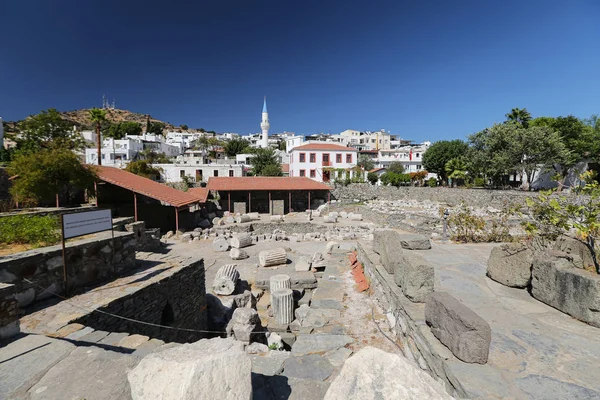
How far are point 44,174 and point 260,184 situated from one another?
16.6 metres

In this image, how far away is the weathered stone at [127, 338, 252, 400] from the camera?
2135 mm

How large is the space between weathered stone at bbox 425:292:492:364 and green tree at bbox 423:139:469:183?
45838 mm

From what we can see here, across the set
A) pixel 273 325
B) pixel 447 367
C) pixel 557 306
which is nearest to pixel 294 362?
pixel 447 367

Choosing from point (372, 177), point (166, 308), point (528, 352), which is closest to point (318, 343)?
point (528, 352)

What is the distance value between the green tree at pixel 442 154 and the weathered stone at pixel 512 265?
42807 mm

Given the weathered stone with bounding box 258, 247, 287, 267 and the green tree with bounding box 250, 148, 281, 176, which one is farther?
the green tree with bounding box 250, 148, 281, 176

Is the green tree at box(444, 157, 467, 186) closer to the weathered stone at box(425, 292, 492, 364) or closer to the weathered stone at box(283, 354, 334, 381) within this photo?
the weathered stone at box(425, 292, 492, 364)

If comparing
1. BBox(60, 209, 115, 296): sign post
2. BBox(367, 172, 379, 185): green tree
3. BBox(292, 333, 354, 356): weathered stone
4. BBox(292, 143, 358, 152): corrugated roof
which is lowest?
BBox(292, 333, 354, 356): weathered stone

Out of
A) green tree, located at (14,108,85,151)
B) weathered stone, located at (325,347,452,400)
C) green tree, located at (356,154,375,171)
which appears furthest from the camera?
green tree, located at (356,154,375,171)

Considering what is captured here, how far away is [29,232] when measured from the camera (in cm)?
615

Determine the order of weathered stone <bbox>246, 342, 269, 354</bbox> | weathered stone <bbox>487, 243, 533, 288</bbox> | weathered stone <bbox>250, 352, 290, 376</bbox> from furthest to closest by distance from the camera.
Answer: weathered stone <bbox>487, 243, 533, 288</bbox> < weathered stone <bbox>246, 342, 269, 354</bbox> < weathered stone <bbox>250, 352, 290, 376</bbox>

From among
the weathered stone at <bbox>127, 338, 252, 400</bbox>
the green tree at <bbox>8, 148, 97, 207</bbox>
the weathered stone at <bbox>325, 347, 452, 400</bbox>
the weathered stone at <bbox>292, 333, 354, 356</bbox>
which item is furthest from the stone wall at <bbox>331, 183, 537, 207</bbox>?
the weathered stone at <bbox>127, 338, 252, 400</bbox>

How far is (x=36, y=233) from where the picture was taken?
6.15 meters

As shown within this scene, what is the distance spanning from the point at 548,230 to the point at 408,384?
266 inches
